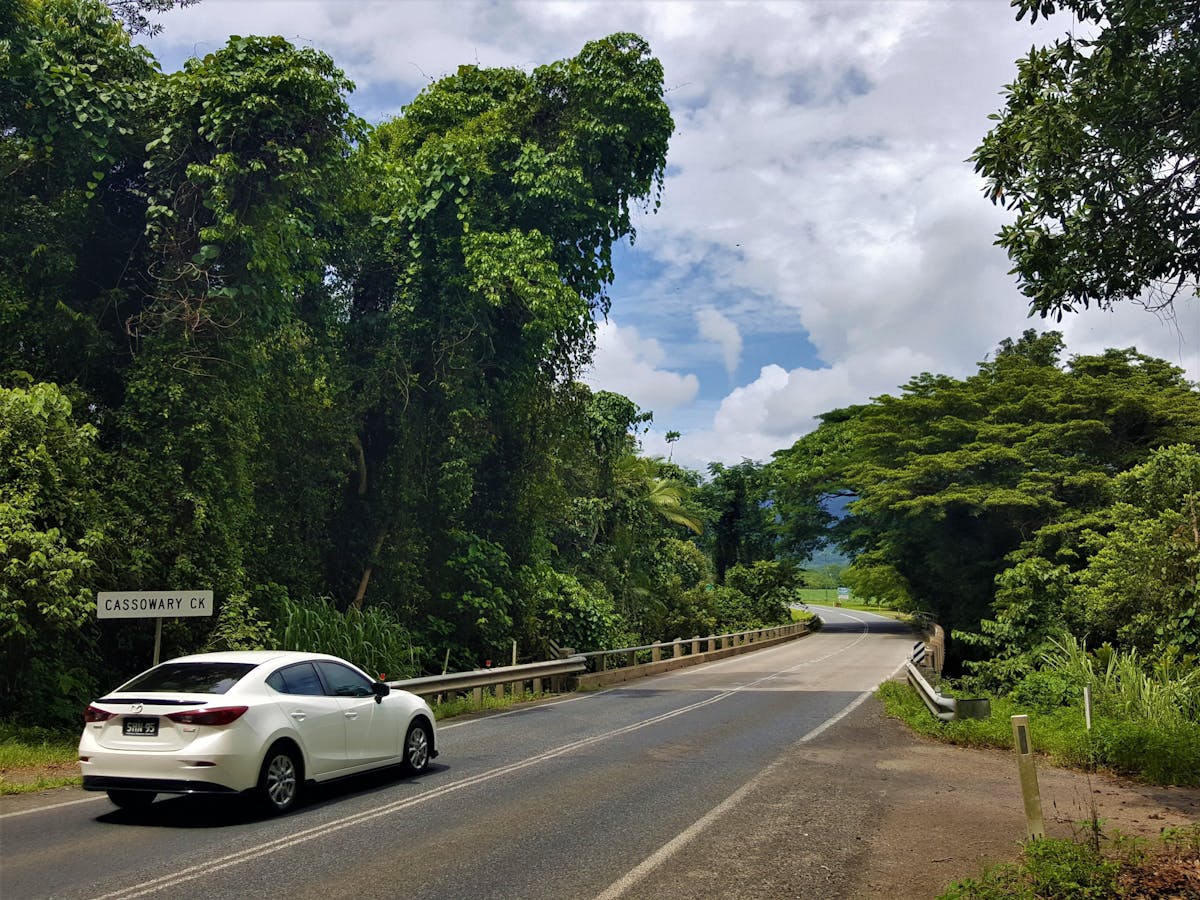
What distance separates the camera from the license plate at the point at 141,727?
8650 mm

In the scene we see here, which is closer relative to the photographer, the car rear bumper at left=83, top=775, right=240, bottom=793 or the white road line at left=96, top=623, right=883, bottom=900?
the white road line at left=96, top=623, right=883, bottom=900

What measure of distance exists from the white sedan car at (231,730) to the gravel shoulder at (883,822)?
378 cm

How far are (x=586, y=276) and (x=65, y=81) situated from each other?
12181mm

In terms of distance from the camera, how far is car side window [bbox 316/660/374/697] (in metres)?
10.3

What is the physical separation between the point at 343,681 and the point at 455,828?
2.60m

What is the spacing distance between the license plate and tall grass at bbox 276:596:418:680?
8881 millimetres

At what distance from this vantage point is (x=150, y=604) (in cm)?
1312

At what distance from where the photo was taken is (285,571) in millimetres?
20516

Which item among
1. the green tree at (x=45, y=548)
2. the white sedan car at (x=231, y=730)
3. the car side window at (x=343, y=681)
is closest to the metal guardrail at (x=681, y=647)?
the green tree at (x=45, y=548)

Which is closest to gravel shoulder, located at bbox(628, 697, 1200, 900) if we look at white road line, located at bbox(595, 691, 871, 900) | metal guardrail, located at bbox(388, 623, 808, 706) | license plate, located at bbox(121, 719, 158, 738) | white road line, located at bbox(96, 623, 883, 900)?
white road line, located at bbox(595, 691, 871, 900)

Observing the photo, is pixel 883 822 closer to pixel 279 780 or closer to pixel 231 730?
pixel 279 780

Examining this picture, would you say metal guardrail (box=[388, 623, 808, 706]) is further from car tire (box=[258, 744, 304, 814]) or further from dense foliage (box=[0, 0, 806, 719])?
car tire (box=[258, 744, 304, 814])

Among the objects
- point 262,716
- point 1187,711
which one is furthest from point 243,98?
point 1187,711

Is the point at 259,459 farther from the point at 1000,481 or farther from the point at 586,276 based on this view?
the point at 1000,481
